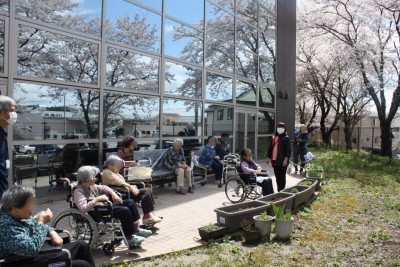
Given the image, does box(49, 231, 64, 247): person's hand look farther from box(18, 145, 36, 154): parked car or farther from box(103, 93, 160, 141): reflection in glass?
box(103, 93, 160, 141): reflection in glass

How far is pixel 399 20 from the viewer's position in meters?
16.7

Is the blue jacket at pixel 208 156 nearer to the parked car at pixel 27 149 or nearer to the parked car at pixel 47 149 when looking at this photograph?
the parked car at pixel 47 149

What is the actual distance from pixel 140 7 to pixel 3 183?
19.1 ft

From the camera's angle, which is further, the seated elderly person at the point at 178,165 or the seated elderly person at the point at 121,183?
the seated elderly person at the point at 178,165

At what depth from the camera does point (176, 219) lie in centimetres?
543

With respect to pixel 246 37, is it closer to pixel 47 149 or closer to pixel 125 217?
pixel 47 149

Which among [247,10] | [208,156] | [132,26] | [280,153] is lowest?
[208,156]

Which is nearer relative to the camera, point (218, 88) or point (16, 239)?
point (16, 239)

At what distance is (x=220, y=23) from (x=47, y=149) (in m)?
6.99

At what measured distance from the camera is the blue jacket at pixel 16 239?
2.41 meters

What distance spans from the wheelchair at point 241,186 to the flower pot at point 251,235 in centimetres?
195

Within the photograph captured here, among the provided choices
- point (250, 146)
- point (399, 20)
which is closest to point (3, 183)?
point (250, 146)

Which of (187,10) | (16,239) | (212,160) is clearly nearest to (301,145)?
(212,160)

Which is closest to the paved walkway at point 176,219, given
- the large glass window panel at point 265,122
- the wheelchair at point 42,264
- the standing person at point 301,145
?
the wheelchair at point 42,264
